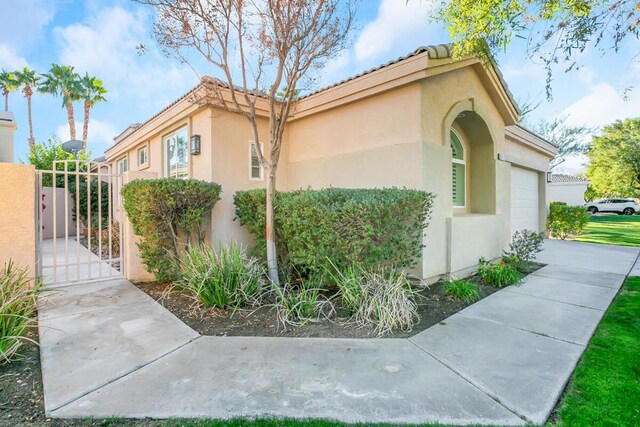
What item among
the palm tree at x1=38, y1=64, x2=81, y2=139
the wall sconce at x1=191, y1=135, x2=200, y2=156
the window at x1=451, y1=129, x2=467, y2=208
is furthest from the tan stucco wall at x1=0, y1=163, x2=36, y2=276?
the palm tree at x1=38, y1=64, x2=81, y2=139

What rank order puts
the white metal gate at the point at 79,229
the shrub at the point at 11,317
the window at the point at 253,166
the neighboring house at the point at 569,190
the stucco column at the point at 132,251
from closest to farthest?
1. the shrub at the point at 11,317
2. the white metal gate at the point at 79,229
3. the stucco column at the point at 132,251
4. the window at the point at 253,166
5. the neighboring house at the point at 569,190

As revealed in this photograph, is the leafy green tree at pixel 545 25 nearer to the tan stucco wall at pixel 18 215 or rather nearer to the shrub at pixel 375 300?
the shrub at pixel 375 300

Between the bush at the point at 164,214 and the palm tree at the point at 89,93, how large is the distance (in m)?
25.2

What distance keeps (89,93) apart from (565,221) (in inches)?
1383

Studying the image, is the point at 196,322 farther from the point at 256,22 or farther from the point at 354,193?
the point at 256,22

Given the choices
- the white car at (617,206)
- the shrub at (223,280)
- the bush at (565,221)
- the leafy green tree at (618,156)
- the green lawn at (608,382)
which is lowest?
the green lawn at (608,382)

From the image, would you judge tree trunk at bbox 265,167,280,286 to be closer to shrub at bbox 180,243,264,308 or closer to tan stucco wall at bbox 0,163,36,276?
shrub at bbox 180,243,264,308

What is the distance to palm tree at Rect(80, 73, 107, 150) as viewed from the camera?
84.7 feet

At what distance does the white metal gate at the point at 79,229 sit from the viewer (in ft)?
21.5

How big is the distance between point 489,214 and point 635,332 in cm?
494

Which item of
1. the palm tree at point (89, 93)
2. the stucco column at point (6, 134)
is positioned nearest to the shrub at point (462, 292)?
the stucco column at point (6, 134)

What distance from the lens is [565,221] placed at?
1502 cm

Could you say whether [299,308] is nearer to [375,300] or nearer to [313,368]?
[375,300]

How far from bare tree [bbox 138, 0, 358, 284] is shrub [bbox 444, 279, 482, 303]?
11.2 ft
